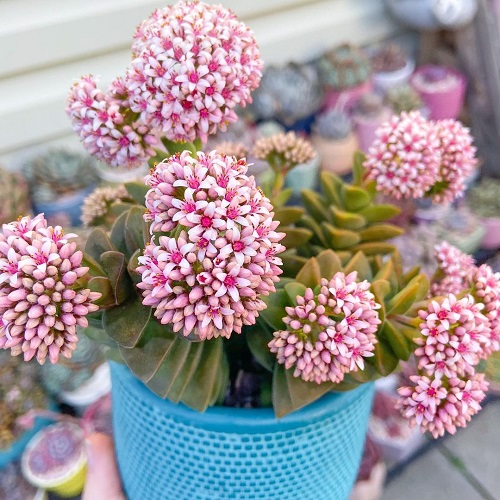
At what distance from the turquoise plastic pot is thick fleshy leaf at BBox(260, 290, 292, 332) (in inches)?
3.6

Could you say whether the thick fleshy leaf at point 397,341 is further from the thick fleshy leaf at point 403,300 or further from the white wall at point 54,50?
the white wall at point 54,50

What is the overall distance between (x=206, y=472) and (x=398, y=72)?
1853 mm

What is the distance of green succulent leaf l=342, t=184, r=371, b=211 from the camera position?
2.37 ft

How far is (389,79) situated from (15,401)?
163cm

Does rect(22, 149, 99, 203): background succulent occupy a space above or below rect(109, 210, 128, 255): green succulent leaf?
below

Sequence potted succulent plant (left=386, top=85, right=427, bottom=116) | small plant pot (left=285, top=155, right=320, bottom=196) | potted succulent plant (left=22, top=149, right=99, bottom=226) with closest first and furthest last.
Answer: potted succulent plant (left=22, top=149, right=99, bottom=226) < small plant pot (left=285, top=155, right=320, bottom=196) < potted succulent plant (left=386, top=85, right=427, bottom=116)

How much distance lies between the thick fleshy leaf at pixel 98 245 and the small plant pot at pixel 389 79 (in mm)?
1773

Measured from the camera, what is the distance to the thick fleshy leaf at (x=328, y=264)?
594 mm

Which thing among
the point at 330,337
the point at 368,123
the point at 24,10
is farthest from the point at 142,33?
the point at 368,123

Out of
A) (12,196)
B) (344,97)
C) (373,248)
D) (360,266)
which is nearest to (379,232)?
(373,248)

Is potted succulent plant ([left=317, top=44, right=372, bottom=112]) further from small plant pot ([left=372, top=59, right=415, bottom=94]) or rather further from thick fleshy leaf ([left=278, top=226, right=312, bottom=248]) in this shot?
thick fleshy leaf ([left=278, top=226, right=312, bottom=248])

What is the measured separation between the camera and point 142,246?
571mm

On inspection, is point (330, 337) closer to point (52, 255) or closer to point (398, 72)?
point (52, 255)

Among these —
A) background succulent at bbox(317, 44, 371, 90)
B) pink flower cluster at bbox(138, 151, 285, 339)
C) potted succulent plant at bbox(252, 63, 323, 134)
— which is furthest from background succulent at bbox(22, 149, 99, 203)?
pink flower cluster at bbox(138, 151, 285, 339)
